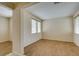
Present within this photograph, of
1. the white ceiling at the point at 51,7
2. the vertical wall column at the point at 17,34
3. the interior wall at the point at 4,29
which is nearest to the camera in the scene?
the vertical wall column at the point at 17,34

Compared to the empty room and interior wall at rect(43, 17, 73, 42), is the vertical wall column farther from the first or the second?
interior wall at rect(43, 17, 73, 42)

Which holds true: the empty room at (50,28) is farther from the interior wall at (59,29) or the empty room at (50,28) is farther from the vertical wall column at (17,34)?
the vertical wall column at (17,34)

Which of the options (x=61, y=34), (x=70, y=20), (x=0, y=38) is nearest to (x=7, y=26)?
(x=0, y=38)

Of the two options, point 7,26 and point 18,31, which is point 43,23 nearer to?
point 7,26

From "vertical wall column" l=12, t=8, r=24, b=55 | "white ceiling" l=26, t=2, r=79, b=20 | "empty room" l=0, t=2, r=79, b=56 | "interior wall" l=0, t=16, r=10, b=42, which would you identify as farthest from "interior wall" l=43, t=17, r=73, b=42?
"vertical wall column" l=12, t=8, r=24, b=55

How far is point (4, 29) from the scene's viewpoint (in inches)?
224

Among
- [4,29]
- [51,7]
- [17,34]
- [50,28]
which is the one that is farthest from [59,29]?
[17,34]

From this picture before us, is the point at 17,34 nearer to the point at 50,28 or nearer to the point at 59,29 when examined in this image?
the point at 59,29

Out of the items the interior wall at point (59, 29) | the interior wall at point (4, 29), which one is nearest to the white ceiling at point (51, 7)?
the interior wall at point (59, 29)

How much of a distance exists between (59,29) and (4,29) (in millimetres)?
3964

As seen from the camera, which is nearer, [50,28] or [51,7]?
[51,7]

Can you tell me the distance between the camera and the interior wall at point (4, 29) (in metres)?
5.45

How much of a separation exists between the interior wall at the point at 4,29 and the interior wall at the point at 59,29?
2.94 m

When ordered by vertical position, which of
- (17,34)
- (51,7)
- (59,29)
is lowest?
(17,34)
